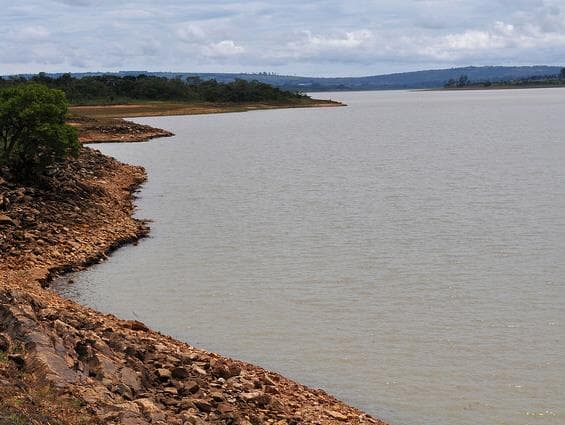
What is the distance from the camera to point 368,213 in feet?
119

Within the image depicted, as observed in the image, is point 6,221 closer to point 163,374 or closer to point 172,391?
point 163,374

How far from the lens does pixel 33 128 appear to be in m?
34.4

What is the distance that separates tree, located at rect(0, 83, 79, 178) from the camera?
34250mm

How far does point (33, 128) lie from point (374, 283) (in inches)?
736

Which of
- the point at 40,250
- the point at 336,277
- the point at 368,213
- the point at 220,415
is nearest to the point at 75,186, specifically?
the point at 40,250

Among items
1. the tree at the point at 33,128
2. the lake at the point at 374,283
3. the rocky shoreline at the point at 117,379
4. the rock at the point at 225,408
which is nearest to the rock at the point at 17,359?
the rocky shoreline at the point at 117,379

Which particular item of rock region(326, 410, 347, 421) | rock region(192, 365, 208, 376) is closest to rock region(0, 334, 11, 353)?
rock region(192, 365, 208, 376)

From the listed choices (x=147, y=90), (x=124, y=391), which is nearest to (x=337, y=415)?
(x=124, y=391)

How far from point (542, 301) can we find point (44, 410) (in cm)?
1533

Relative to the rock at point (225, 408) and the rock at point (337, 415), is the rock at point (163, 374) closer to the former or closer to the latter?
the rock at point (225, 408)

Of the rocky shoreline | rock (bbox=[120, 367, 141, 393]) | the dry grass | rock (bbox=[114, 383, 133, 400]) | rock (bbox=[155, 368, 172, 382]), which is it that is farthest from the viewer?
the dry grass

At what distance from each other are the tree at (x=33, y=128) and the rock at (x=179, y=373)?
2225 cm

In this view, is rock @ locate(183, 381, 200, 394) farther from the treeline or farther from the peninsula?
the treeline

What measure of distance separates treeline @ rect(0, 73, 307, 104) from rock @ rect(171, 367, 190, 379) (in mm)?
129213
